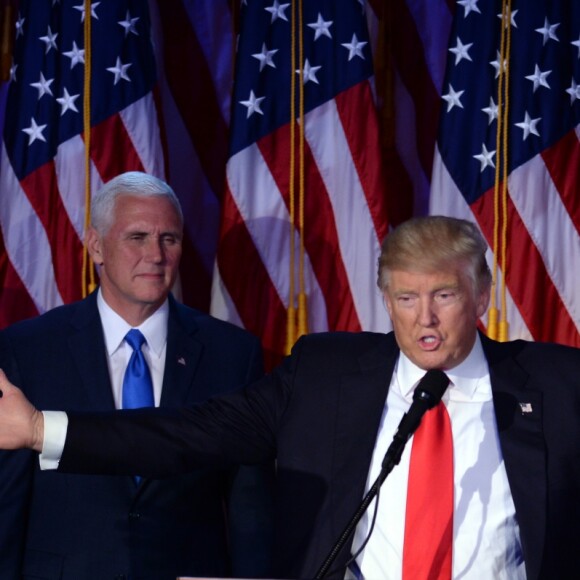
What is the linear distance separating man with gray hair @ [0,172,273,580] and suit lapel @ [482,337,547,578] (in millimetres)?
806

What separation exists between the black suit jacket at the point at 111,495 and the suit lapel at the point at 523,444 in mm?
791

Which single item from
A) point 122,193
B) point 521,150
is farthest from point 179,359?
point 521,150

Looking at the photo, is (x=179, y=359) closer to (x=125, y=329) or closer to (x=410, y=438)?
(x=125, y=329)

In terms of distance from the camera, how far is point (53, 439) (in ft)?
7.68

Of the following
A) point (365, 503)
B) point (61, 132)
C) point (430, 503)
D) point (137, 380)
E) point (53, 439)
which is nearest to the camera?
point (365, 503)

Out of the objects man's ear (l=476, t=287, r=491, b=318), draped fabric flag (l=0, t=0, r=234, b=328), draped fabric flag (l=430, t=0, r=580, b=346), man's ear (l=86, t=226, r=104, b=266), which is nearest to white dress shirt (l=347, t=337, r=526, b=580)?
man's ear (l=476, t=287, r=491, b=318)

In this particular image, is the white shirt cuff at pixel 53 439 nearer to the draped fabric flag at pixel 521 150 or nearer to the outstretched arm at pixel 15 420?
the outstretched arm at pixel 15 420

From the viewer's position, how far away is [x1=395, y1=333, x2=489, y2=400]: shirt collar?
7.89 feet

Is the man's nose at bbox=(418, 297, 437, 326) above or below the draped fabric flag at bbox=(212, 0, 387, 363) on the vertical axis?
below

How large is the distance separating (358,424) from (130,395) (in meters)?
0.72

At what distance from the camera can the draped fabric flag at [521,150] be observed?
376cm

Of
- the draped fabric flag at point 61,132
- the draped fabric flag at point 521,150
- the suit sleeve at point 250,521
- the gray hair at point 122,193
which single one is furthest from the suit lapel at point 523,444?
the draped fabric flag at point 61,132

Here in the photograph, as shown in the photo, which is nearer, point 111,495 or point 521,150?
point 111,495

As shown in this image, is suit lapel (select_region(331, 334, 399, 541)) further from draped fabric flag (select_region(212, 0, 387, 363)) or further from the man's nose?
draped fabric flag (select_region(212, 0, 387, 363))
